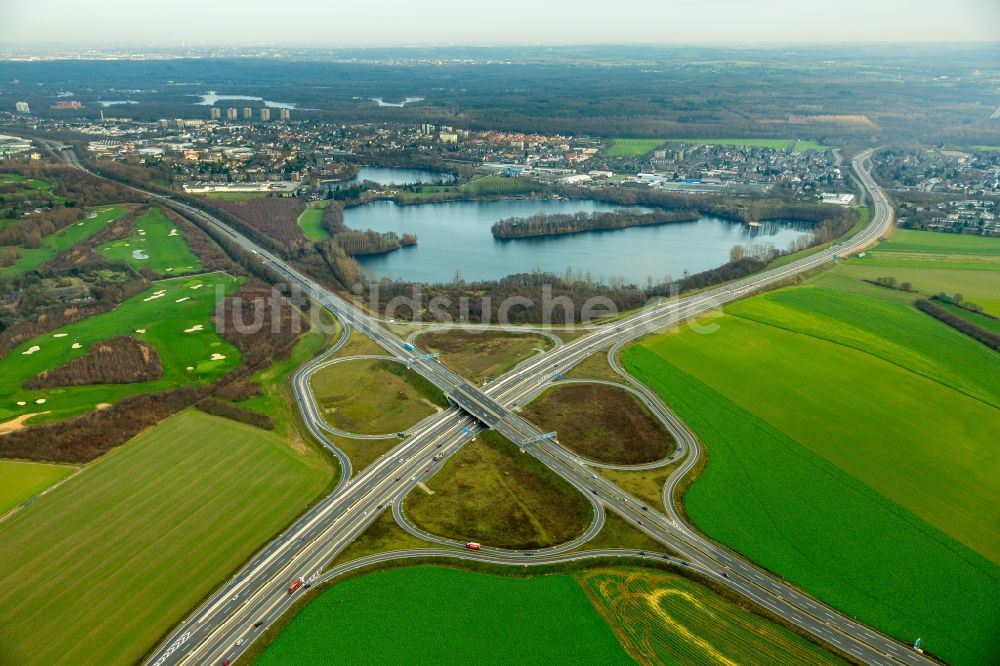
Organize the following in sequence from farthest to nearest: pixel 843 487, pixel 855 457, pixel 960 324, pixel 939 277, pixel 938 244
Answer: pixel 938 244, pixel 939 277, pixel 960 324, pixel 855 457, pixel 843 487

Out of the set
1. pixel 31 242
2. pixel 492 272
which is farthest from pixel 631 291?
pixel 31 242

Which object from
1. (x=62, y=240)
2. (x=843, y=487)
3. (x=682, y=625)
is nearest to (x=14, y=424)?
(x=682, y=625)

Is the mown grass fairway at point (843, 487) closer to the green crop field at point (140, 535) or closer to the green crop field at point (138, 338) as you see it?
the green crop field at point (140, 535)

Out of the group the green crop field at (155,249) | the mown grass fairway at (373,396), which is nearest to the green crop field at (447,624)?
the mown grass fairway at (373,396)

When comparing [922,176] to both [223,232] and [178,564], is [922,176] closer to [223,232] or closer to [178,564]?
[223,232]

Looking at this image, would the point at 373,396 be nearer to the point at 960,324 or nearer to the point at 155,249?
the point at 155,249

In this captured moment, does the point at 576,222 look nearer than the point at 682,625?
No
